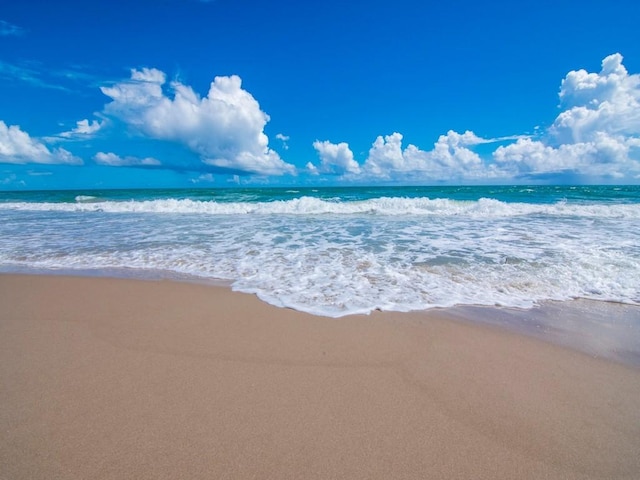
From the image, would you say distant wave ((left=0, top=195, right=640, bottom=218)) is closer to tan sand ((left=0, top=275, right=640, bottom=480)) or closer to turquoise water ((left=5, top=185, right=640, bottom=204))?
turquoise water ((left=5, top=185, right=640, bottom=204))

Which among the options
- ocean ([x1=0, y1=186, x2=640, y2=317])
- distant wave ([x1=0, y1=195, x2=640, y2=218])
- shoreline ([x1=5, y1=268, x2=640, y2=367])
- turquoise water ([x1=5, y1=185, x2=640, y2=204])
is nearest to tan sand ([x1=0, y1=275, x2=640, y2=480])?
shoreline ([x1=5, y1=268, x2=640, y2=367])

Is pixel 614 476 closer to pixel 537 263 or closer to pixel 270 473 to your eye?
pixel 270 473

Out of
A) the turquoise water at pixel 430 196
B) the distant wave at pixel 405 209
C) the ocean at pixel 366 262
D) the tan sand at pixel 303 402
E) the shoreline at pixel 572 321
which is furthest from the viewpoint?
the turquoise water at pixel 430 196

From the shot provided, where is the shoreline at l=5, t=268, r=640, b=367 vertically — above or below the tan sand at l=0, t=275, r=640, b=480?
below

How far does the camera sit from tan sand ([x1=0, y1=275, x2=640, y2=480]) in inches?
73.0

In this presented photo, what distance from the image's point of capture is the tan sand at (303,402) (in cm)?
186

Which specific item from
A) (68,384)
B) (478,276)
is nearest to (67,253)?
(68,384)

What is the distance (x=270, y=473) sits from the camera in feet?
5.83

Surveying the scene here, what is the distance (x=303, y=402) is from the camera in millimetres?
2355

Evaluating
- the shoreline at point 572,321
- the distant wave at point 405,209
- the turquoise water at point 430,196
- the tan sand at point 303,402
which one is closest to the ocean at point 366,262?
the shoreline at point 572,321

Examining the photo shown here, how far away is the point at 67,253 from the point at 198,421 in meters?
7.68

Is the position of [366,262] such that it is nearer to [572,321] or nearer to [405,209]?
[572,321]

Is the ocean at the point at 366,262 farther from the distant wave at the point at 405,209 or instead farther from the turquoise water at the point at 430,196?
the turquoise water at the point at 430,196

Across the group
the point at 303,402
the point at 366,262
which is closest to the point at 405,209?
the point at 366,262
